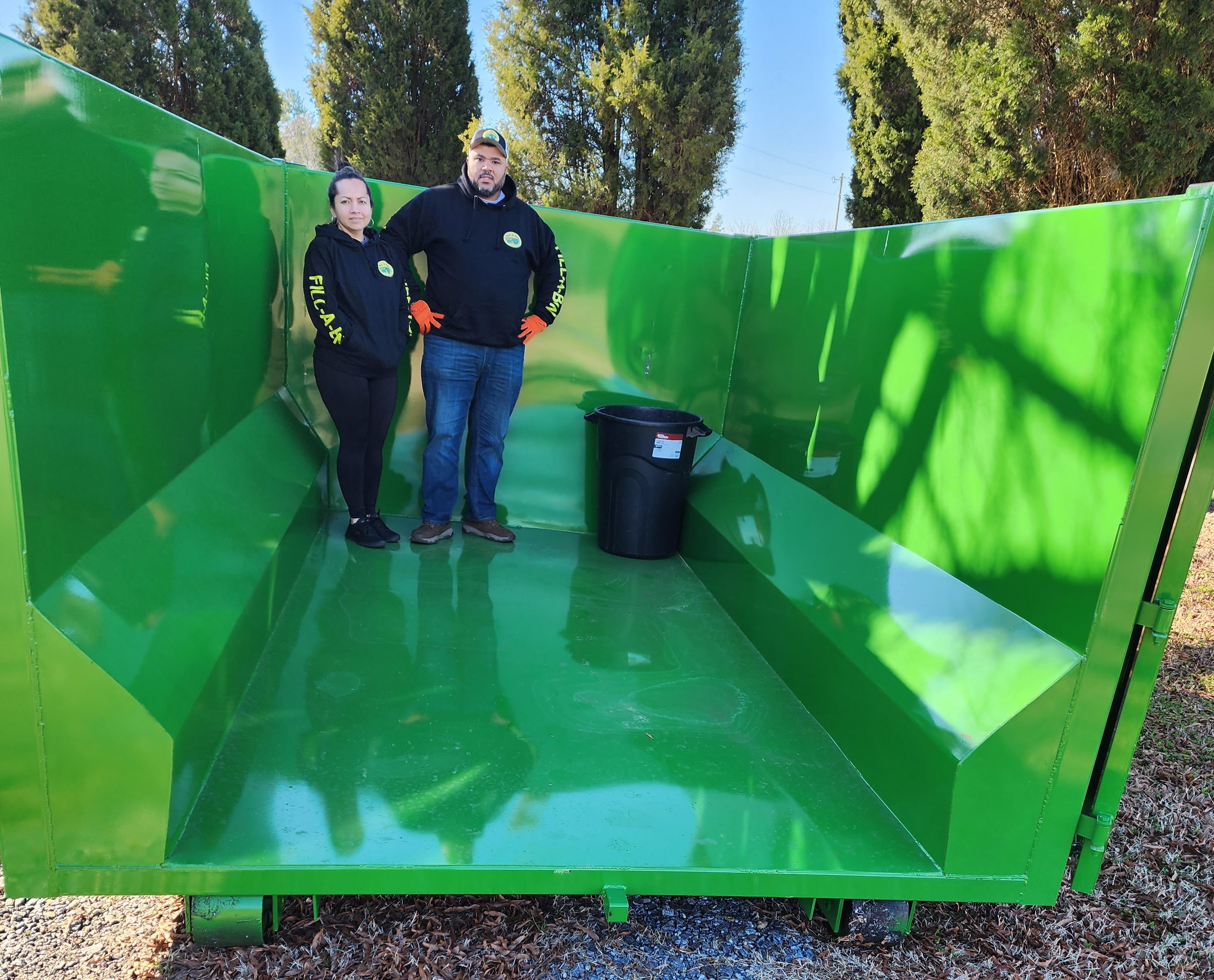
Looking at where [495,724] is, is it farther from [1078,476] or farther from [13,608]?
[1078,476]

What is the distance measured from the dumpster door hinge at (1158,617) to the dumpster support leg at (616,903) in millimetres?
1344

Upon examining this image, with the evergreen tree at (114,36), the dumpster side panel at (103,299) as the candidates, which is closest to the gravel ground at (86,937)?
the dumpster side panel at (103,299)

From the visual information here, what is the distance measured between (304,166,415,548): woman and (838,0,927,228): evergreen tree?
11.4 metres

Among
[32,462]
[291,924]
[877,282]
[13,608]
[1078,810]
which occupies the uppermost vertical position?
[877,282]

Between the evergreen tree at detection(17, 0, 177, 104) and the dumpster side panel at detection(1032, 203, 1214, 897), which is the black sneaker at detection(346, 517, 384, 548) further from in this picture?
the evergreen tree at detection(17, 0, 177, 104)

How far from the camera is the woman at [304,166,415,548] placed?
11.6 feet

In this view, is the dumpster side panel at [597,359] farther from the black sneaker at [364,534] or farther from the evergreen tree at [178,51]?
the evergreen tree at [178,51]

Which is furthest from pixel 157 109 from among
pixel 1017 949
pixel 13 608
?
pixel 1017 949

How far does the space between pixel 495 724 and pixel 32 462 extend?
147 centimetres

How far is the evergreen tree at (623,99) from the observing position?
560 inches

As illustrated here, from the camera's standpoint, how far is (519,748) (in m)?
2.43

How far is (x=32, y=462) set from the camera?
154 centimetres

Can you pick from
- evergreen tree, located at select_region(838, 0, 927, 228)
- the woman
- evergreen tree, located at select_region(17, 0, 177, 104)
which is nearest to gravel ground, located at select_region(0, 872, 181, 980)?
the woman

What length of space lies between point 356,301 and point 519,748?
2.14 meters
